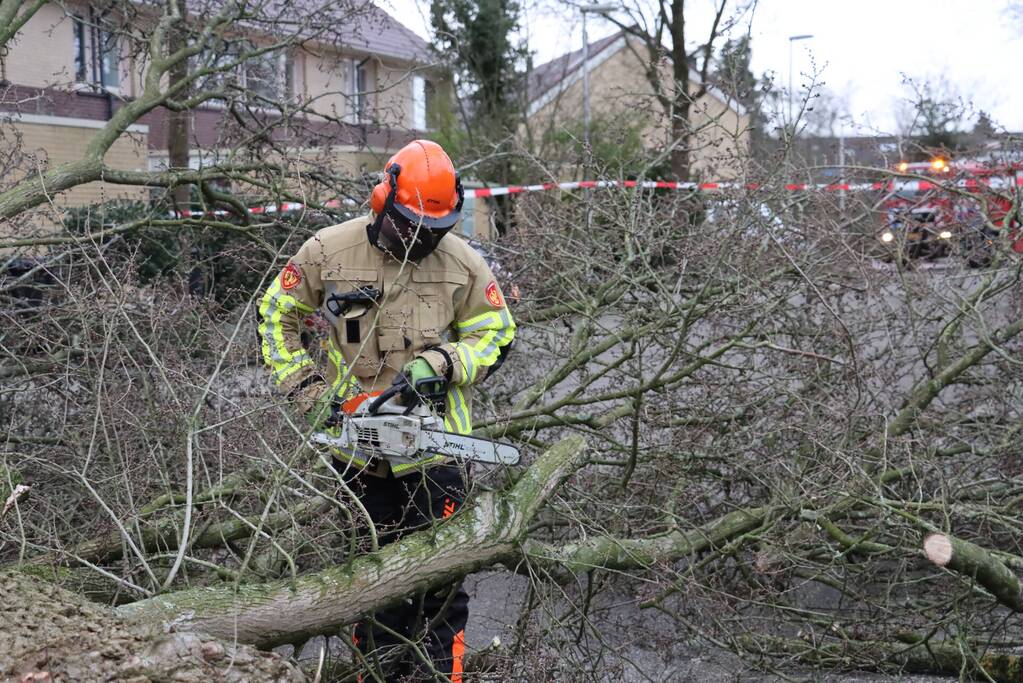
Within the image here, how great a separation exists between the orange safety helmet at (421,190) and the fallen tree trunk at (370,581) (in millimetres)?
873

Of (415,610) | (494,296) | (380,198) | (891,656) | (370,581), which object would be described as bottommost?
(891,656)

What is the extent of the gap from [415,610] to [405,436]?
0.67 meters

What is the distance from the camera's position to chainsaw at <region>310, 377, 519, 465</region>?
3.14 metres

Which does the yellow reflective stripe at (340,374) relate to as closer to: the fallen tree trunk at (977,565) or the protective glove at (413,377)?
the protective glove at (413,377)

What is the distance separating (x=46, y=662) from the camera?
89.7 inches

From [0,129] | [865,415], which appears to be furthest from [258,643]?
[0,129]

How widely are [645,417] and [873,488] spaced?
3.50 feet

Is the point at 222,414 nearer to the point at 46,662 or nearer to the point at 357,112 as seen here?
the point at 46,662

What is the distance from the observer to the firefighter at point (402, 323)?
3410mm

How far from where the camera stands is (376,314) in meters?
3.46

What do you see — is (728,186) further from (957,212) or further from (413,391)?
(413,391)

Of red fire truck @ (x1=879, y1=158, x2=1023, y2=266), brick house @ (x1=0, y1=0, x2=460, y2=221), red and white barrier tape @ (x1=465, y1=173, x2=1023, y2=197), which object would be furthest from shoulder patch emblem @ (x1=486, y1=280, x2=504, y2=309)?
red fire truck @ (x1=879, y1=158, x2=1023, y2=266)

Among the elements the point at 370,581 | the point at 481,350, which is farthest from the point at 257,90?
the point at 370,581

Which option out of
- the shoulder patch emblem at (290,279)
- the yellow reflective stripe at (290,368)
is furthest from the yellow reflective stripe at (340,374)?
the shoulder patch emblem at (290,279)
